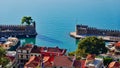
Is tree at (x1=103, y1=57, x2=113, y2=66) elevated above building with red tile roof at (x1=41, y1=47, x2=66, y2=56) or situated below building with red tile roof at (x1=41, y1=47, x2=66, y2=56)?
below

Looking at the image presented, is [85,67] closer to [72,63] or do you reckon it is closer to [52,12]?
[72,63]

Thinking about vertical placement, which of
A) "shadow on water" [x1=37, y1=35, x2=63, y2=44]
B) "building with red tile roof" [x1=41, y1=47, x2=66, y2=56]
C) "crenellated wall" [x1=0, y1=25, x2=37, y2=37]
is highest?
"building with red tile roof" [x1=41, y1=47, x2=66, y2=56]

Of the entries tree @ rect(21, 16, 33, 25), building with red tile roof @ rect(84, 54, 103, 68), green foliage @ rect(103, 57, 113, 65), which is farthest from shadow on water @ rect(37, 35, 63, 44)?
building with red tile roof @ rect(84, 54, 103, 68)

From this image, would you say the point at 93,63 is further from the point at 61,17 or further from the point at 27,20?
the point at 61,17

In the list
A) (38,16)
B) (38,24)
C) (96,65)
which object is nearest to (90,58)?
(96,65)

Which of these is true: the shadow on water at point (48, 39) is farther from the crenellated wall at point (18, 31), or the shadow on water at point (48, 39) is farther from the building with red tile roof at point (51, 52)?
the building with red tile roof at point (51, 52)

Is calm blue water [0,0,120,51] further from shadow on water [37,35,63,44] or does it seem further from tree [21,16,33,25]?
tree [21,16,33,25]
